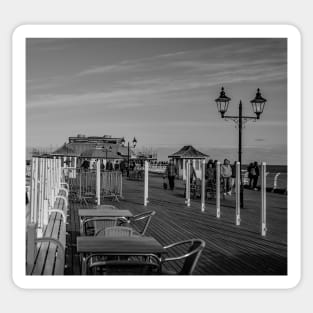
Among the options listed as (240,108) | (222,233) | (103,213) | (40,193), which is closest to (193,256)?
(40,193)

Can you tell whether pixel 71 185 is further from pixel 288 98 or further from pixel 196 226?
pixel 288 98

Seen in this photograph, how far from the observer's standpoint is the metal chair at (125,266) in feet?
21.8

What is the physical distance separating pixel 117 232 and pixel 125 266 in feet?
3.37

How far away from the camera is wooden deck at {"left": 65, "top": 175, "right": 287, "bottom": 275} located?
891 cm

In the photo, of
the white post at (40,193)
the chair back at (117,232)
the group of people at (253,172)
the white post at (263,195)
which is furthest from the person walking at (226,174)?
the chair back at (117,232)

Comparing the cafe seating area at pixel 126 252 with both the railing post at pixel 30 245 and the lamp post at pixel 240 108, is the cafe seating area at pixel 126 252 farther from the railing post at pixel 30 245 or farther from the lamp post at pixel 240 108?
the lamp post at pixel 240 108

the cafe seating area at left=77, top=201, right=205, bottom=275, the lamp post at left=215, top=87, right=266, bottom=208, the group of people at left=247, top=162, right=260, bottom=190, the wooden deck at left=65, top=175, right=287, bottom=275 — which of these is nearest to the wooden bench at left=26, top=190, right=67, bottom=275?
the cafe seating area at left=77, top=201, right=205, bottom=275

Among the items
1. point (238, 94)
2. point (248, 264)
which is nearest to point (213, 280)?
point (248, 264)

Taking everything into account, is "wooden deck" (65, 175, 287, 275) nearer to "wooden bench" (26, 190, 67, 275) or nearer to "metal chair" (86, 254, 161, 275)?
"wooden bench" (26, 190, 67, 275)

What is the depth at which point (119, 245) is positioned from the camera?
7.08 meters

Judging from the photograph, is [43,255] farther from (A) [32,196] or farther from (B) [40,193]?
(B) [40,193]

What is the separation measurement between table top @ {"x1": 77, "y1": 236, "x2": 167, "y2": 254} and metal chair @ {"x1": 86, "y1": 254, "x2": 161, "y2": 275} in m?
0.07
